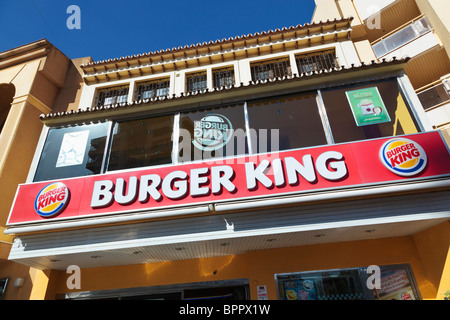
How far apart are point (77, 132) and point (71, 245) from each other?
3.10m

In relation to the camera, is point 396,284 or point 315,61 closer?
point 396,284

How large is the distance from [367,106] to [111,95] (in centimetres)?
992

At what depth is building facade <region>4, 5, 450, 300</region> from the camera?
5.52 meters

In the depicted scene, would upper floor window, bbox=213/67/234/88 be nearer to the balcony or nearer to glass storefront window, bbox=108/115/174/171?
glass storefront window, bbox=108/115/174/171

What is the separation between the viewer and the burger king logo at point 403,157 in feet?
17.4

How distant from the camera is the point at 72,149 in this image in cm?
702

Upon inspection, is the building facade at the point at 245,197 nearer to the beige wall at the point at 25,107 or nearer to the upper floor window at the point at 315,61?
the beige wall at the point at 25,107

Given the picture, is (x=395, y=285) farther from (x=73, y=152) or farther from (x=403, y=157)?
(x=73, y=152)

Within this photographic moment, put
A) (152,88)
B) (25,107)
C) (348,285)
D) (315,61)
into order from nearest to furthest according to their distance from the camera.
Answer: (348,285), (25,107), (315,61), (152,88)

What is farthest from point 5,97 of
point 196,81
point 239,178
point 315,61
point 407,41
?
point 407,41

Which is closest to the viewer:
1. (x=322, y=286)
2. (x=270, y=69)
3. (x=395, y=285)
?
(x=395, y=285)

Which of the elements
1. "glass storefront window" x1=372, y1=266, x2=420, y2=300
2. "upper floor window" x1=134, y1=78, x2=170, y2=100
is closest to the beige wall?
"upper floor window" x1=134, y1=78, x2=170, y2=100
